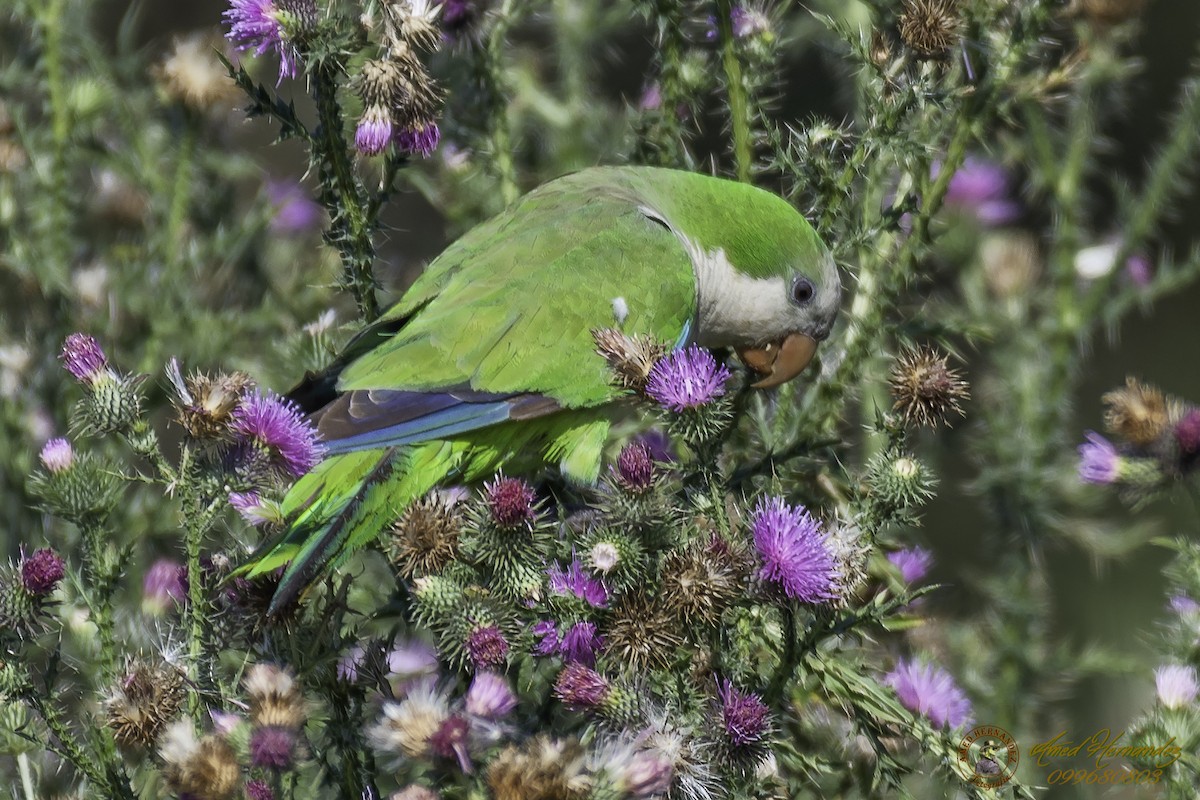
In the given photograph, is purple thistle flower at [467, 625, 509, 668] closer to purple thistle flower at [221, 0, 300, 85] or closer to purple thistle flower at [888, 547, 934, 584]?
purple thistle flower at [888, 547, 934, 584]

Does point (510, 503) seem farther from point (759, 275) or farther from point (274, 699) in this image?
point (759, 275)

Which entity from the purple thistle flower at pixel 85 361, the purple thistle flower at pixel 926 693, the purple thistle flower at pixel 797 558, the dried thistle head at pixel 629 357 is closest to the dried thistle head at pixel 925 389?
the purple thistle flower at pixel 797 558

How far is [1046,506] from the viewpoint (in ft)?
11.3

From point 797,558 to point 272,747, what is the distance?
792mm

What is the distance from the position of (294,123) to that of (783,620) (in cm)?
130

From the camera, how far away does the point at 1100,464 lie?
8.71 ft

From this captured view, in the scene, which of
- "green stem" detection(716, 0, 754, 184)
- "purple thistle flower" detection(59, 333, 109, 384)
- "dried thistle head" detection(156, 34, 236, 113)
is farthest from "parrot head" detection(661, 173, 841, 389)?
"purple thistle flower" detection(59, 333, 109, 384)

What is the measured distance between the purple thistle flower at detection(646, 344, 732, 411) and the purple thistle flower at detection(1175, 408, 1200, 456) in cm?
100

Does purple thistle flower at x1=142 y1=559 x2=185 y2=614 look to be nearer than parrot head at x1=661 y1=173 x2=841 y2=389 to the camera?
Yes

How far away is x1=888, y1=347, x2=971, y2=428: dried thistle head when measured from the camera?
2102 mm

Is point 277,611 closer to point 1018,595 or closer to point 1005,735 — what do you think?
point 1005,735

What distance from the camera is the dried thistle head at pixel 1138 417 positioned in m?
2.58

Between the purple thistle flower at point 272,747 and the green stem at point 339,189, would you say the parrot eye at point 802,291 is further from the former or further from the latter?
the purple thistle flower at point 272,747

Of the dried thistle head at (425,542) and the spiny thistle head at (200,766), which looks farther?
the dried thistle head at (425,542)
